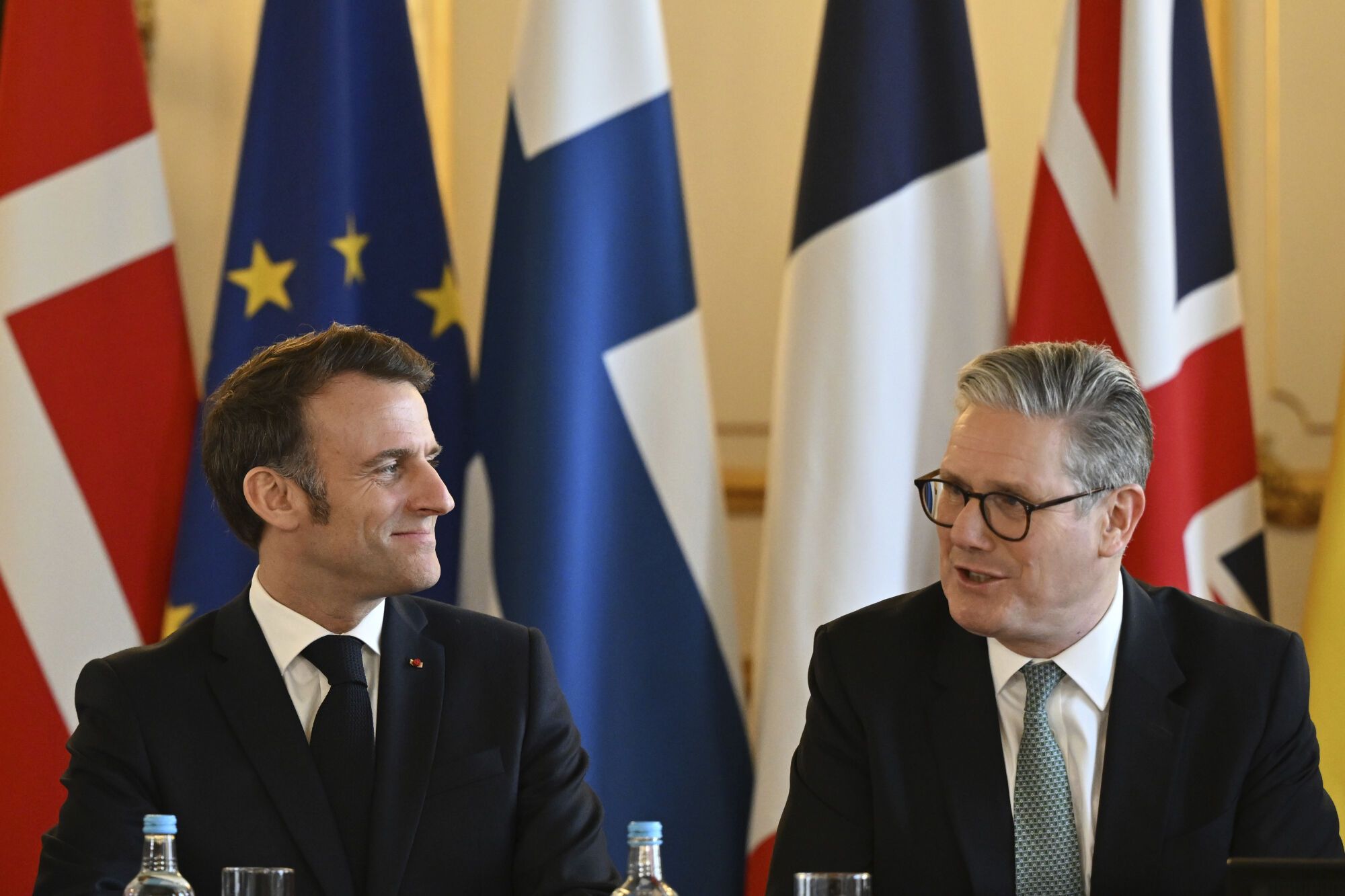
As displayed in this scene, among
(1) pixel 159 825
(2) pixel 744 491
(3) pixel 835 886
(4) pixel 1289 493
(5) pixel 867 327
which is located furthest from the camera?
(2) pixel 744 491

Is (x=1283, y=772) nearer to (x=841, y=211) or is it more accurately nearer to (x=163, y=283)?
(x=841, y=211)

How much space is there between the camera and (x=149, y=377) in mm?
3428

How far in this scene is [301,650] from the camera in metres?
2.18

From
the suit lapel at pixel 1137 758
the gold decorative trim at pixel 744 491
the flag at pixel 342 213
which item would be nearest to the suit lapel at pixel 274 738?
the suit lapel at pixel 1137 758

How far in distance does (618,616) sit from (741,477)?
0.61 metres

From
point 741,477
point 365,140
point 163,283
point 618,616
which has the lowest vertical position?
point 618,616

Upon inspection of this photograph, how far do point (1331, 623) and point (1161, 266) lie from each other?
31.8 inches

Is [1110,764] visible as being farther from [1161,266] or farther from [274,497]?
[1161,266]

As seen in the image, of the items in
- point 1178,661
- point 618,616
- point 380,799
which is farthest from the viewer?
point 618,616

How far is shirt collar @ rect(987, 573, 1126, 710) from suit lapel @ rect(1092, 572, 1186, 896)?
0.02 meters

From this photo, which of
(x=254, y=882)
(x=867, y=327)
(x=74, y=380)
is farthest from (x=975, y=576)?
(x=74, y=380)

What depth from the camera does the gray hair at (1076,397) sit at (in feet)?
6.93

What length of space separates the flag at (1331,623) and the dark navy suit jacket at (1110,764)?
920 mm

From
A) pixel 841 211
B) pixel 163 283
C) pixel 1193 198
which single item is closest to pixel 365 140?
pixel 163 283
